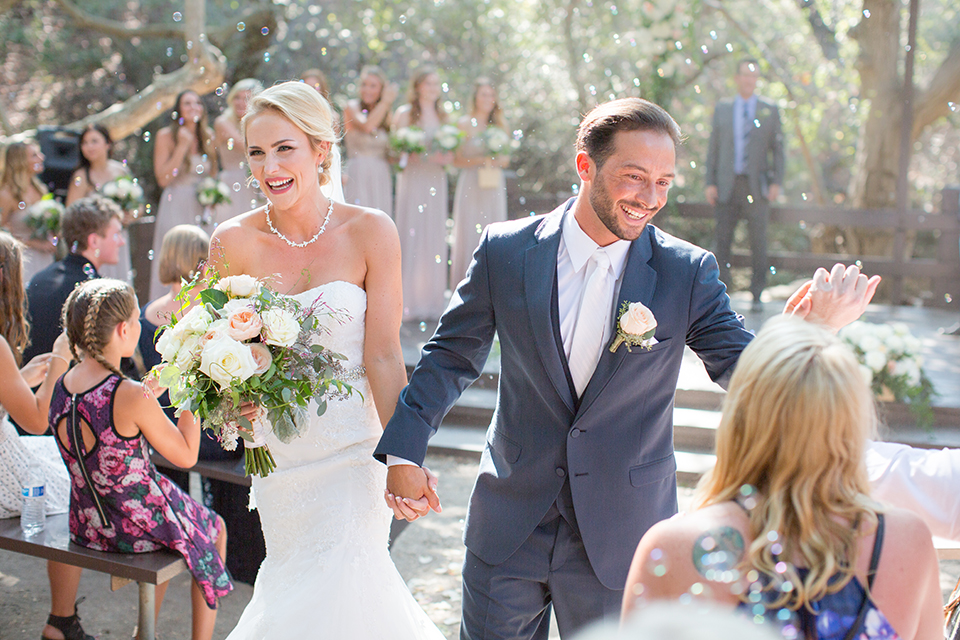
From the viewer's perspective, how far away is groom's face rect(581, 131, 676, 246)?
2354 mm

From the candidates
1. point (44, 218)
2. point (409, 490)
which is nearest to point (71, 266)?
point (44, 218)

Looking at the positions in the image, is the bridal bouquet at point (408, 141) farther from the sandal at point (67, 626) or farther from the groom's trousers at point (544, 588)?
the groom's trousers at point (544, 588)

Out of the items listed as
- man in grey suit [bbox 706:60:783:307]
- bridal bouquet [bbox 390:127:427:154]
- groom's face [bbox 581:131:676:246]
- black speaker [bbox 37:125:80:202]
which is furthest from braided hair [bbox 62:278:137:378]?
man in grey suit [bbox 706:60:783:307]

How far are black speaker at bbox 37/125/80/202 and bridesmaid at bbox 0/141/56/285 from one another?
2.16ft

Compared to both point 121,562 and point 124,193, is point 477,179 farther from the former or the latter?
point 121,562

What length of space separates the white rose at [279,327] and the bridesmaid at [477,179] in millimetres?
6243

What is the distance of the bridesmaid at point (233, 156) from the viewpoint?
8.34 m

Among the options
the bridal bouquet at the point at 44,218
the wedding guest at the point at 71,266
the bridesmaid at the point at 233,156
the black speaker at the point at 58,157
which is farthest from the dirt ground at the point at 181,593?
the black speaker at the point at 58,157

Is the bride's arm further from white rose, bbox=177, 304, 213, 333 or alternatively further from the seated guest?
the seated guest

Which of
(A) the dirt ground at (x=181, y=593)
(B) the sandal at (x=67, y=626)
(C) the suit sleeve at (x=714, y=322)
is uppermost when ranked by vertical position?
(C) the suit sleeve at (x=714, y=322)

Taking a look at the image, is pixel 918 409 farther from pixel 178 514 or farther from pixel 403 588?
pixel 178 514

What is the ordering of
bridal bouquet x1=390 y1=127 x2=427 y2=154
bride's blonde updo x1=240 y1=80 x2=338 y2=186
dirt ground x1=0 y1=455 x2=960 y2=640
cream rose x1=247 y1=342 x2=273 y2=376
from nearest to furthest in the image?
cream rose x1=247 y1=342 x2=273 y2=376 < bride's blonde updo x1=240 y1=80 x2=338 y2=186 < dirt ground x1=0 y1=455 x2=960 y2=640 < bridal bouquet x1=390 y1=127 x2=427 y2=154

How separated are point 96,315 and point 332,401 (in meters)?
1.14

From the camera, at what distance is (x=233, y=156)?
31.3 ft
